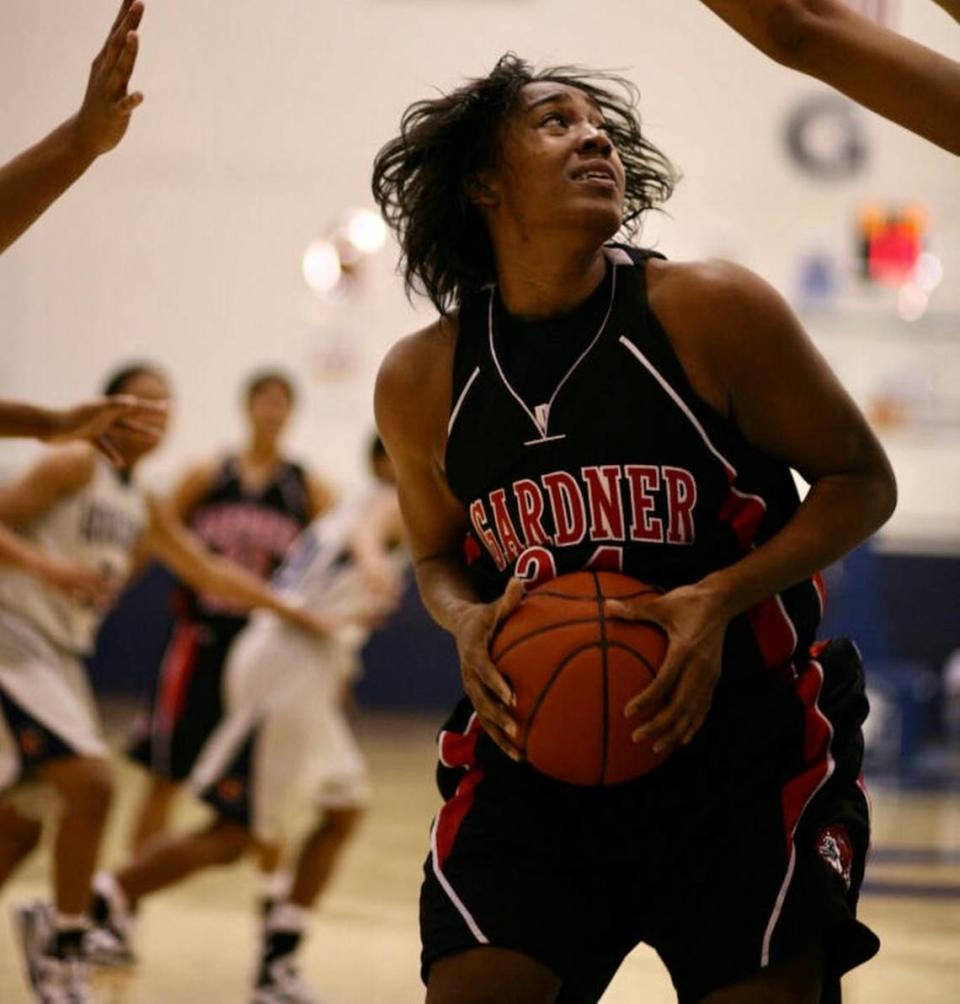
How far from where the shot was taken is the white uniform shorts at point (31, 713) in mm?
4727

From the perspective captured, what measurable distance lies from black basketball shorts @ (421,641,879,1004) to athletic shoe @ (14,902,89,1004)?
2379 mm

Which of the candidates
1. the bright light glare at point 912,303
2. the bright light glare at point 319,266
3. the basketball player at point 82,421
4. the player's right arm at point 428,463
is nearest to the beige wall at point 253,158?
the bright light glare at point 319,266

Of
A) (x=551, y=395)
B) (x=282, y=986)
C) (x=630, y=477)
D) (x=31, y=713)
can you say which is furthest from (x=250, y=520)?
(x=630, y=477)

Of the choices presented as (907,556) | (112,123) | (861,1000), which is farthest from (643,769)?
(907,556)

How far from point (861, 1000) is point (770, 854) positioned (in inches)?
114

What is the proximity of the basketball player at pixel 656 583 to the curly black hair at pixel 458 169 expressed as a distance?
0.07 metres

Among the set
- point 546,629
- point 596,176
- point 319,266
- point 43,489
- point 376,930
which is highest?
point 319,266

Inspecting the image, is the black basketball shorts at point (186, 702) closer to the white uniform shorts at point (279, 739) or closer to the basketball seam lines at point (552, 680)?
the white uniform shorts at point (279, 739)

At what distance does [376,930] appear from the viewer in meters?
6.08

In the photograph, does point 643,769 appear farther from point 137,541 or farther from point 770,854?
point 137,541

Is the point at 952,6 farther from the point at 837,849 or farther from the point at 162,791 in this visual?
the point at 162,791

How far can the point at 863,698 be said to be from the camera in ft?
9.04

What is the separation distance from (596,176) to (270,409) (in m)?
4.41

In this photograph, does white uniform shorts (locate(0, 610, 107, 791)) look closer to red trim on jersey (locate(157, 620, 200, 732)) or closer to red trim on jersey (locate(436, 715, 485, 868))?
red trim on jersey (locate(157, 620, 200, 732))
